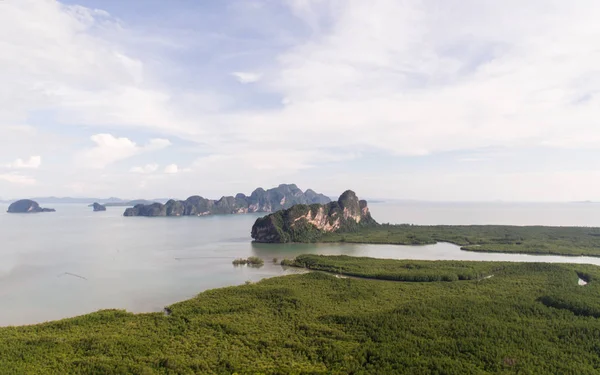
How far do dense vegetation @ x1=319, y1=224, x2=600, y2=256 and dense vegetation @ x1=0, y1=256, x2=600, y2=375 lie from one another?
2398 cm

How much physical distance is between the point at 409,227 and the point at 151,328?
63865mm

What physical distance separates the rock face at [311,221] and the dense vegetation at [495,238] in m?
2.54

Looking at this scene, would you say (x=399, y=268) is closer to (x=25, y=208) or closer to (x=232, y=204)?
(x=232, y=204)

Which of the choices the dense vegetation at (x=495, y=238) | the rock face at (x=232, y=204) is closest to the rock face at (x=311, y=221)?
the dense vegetation at (x=495, y=238)

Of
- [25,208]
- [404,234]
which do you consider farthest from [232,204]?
[404,234]

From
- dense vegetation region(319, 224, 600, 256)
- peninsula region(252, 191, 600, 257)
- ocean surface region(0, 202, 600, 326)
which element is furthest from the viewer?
peninsula region(252, 191, 600, 257)

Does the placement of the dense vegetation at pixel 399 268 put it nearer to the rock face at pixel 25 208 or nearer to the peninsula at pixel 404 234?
the peninsula at pixel 404 234

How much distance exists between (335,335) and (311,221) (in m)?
46.4

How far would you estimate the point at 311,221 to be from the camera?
6538cm

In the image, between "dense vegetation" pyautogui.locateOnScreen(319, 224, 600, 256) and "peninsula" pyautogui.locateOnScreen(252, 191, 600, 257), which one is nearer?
"dense vegetation" pyautogui.locateOnScreen(319, 224, 600, 256)

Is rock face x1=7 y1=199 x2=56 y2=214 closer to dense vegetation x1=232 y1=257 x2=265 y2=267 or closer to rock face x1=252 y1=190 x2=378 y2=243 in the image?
rock face x1=252 y1=190 x2=378 y2=243

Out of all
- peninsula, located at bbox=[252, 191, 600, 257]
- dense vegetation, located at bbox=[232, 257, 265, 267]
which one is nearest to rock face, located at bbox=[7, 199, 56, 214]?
peninsula, located at bbox=[252, 191, 600, 257]

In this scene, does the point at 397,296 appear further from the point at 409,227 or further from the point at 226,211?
the point at 226,211

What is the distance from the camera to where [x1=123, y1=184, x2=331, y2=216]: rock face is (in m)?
123
